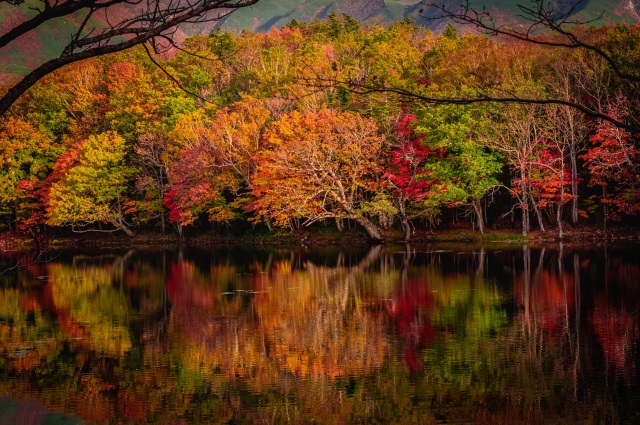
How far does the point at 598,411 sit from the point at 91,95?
2608 inches

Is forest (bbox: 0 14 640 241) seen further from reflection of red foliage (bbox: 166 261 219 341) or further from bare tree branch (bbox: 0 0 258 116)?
bare tree branch (bbox: 0 0 258 116)

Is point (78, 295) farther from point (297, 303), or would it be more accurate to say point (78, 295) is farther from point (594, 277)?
point (594, 277)

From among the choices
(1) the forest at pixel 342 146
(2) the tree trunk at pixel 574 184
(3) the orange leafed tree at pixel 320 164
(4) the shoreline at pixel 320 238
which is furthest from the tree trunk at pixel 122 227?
(2) the tree trunk at pixel 574 184

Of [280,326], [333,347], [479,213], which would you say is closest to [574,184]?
[479,213]

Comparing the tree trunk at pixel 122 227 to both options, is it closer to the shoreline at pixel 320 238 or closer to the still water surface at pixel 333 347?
the shoreline at pixel 320 238

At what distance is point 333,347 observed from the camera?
1808 cm

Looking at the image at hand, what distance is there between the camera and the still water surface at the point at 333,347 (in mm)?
13164

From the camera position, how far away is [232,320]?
2259 centimetres

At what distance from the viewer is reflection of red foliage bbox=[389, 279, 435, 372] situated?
17.2 m

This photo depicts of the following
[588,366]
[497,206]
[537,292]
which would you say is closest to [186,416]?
[588,366]

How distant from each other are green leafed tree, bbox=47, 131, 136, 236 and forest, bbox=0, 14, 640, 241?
0.55ft

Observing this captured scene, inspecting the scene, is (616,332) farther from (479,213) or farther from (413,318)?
(479,213)

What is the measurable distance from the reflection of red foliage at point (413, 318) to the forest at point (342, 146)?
16.6 m

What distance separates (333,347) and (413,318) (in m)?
4.24
